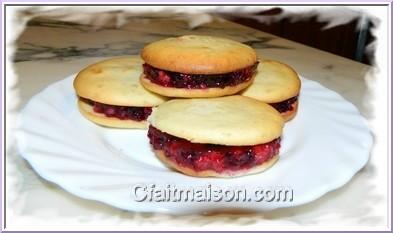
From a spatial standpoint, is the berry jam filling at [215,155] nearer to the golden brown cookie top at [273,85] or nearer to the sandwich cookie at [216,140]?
the sandwich cookie at [216,140]

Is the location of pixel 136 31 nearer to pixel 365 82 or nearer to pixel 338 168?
pixel 365 82

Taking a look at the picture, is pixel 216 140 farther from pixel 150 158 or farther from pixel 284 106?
pixel 284 106

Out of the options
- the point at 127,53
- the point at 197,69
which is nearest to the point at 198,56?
the point at 197,69

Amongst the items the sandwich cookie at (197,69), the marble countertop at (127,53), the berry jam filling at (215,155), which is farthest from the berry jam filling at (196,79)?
the marble countertop at (127,53)

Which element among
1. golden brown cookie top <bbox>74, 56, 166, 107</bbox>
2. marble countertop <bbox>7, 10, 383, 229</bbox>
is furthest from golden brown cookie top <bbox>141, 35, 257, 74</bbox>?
marble countertop <bbox>7, 10, 383, 229</bbox>

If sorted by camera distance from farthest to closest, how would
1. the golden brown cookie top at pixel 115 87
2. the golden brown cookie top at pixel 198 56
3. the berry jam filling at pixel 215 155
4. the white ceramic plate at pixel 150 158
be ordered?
the golden brown cookie top at pixel 115 87, the golden brown cookie top at pixel 198 56, the berry jam filling at pixel 215 155, the white ceramic plate at pixel 150 158
